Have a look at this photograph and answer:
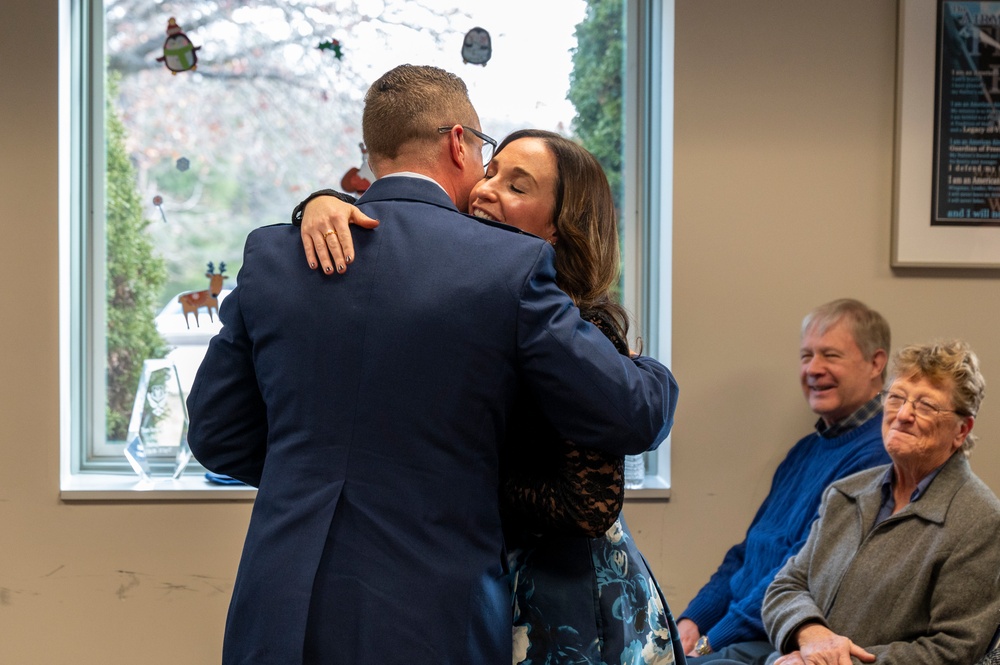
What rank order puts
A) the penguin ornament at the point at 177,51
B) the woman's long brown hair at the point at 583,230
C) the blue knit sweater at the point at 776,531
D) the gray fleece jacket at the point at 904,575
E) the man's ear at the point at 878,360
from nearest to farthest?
the woman's long brown hair at the point at 583,230
the gray fleece jacket at the point at 904,575
the blue knit sweater at the point at 776,531
the man's ear at the point at 878,360
the penguin ornament at the point at 177,51

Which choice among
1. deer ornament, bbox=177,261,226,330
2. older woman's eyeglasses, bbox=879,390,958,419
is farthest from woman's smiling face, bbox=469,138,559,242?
deer ornament, bbox=177,261,226,330

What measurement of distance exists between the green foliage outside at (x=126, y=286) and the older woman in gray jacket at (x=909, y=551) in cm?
199

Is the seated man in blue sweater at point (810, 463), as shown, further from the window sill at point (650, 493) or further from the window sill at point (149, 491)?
the window sill at point (149, 491)

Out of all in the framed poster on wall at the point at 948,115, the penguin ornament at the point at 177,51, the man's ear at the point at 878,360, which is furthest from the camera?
the penguin ornament at the point at 177,51

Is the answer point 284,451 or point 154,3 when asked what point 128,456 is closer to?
point 154,3

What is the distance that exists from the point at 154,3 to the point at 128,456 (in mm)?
1374

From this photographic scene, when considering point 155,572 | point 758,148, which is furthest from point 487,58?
point 155,572

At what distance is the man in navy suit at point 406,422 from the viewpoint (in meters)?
1.21

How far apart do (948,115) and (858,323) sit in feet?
2.33

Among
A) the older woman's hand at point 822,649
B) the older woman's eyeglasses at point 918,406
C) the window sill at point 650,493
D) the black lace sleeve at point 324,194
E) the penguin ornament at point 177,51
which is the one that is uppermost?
the penguin ornament at point 177,51

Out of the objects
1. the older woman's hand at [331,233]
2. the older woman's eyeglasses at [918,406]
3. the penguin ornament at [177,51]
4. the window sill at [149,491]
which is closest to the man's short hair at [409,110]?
the older woman's hand at [331,233]

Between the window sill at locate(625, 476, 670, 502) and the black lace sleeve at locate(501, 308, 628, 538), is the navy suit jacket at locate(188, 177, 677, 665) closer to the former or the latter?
the black lace sleeve at locate(501, 308, 628, 538)

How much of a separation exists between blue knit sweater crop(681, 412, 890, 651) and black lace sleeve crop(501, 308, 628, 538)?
1169 mm

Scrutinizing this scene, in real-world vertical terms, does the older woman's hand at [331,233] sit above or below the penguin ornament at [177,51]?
below
